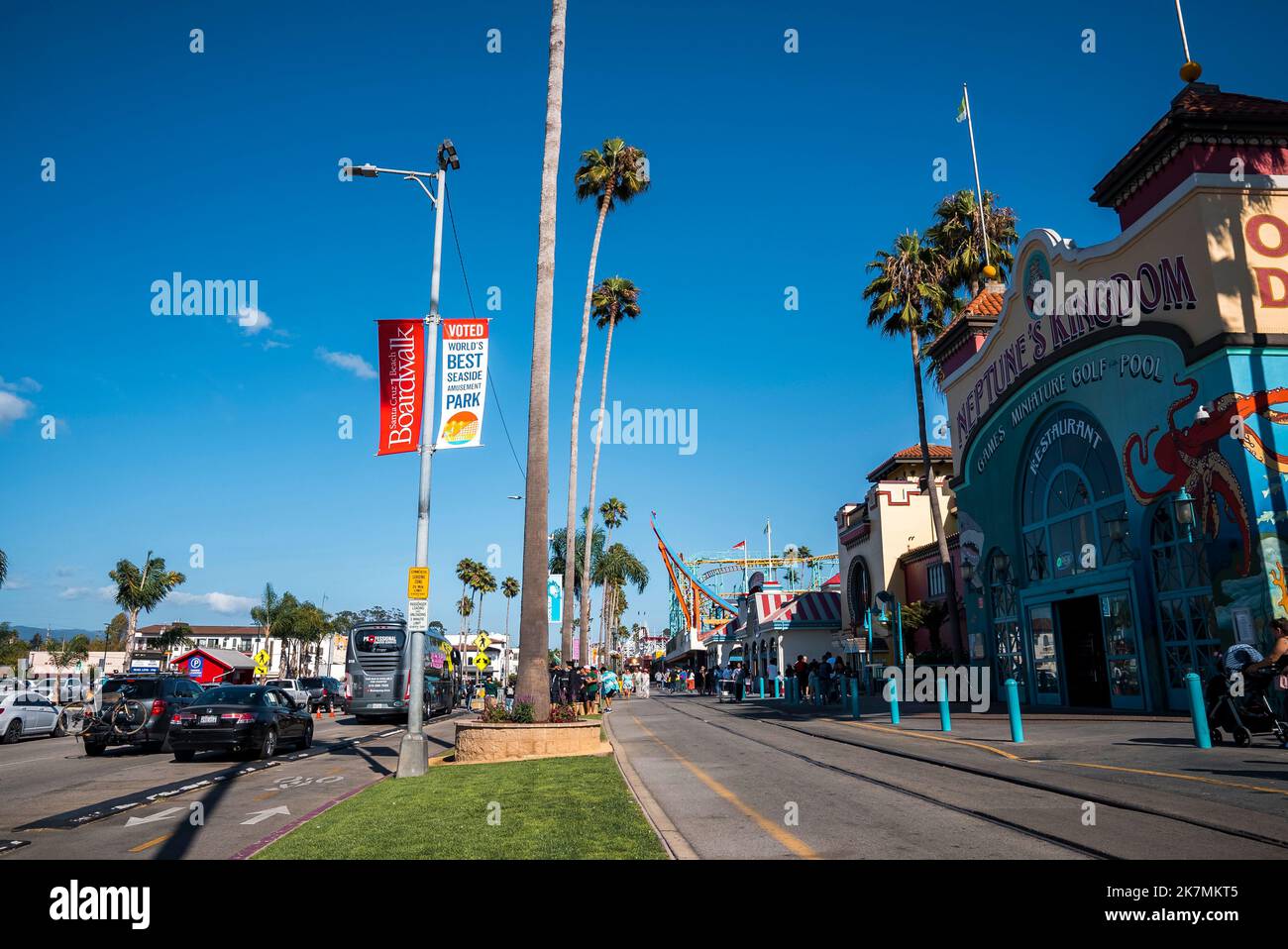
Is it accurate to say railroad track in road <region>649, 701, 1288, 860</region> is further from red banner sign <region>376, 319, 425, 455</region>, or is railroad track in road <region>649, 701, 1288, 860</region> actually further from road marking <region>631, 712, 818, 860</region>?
red banner sign <region>376, 319, 425, 455</region>

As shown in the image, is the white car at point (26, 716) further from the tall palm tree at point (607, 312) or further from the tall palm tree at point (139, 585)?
the tall palm tree at point (139, 585)

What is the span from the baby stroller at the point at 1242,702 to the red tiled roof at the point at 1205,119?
1142 cm

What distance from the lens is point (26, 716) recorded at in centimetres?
2530

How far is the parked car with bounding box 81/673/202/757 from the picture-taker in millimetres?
19312

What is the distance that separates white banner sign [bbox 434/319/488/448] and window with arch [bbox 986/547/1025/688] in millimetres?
18127

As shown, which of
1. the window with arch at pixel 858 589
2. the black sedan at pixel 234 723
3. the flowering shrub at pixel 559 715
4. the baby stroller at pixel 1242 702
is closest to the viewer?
the baby stroller at pixel 1242 702

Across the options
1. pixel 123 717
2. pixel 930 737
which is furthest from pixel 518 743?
pixel 123 717

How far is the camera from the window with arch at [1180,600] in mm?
17312

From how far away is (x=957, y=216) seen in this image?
1350 inches

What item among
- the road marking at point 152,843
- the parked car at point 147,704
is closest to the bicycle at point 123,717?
the parked car at point 147,704

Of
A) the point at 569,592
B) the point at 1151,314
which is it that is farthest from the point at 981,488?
the point at 569,592

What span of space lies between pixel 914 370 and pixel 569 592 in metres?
16.0

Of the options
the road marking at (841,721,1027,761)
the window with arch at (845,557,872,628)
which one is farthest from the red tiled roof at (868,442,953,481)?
the road marking at (841,721,1027,761)
